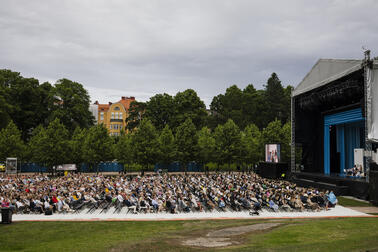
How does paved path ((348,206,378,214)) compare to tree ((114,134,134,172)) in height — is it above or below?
below

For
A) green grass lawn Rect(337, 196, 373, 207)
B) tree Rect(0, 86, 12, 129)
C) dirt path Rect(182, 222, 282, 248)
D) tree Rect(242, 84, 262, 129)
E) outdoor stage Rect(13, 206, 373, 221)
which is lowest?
outdoor stage Rect(13, 206, 373, 221)

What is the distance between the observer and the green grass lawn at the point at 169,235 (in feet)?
35.7

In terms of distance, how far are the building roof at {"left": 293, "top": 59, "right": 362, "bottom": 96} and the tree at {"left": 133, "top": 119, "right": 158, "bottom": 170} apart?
21169 millimetres

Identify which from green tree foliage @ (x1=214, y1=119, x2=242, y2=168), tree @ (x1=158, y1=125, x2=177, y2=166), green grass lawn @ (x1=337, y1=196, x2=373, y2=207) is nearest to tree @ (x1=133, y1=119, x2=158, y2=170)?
tree @ (x1=158, y1=125, x2=177, y2=166)

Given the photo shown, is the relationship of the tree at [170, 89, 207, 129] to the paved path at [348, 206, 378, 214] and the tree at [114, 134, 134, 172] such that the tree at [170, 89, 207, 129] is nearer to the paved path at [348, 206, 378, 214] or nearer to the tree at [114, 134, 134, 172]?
the tree at [114, 134, 134, 172]

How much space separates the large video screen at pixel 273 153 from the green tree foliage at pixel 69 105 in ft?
128

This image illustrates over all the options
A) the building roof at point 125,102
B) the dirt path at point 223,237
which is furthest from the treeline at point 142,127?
the dirt path at point 223,237

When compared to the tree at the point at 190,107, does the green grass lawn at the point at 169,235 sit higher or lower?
lower

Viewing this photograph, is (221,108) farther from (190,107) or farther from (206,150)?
(206,150)

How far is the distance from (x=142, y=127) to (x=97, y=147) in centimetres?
730

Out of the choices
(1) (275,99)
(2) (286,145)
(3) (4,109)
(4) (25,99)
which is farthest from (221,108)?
(3) (4,109)

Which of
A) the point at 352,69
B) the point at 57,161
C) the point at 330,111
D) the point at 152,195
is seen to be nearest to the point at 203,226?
the point at 152,195

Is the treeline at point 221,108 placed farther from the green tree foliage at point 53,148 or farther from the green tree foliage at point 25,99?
the green tree foliage at point 53,148

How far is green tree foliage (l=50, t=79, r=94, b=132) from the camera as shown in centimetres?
6241
